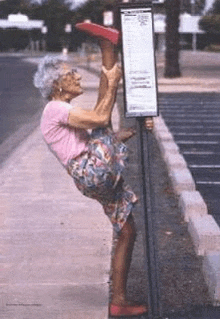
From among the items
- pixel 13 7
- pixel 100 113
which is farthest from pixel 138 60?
pixel 13 7

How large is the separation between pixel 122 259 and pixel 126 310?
1.12ft

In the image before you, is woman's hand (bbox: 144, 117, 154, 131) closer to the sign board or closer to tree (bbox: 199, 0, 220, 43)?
the sign board

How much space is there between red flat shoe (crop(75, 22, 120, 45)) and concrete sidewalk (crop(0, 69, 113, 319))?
71.3 inches

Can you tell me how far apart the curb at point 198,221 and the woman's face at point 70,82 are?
1.62 meters

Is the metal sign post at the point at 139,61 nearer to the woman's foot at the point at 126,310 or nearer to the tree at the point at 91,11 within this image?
the woman's foot at the point at 126,310

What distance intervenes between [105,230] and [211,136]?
7.43m

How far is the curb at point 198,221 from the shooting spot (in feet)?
19.7

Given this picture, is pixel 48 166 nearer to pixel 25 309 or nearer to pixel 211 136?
pixel 211 136

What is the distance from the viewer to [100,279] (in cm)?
631

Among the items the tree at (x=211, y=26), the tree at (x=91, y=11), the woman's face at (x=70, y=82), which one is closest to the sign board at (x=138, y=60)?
the woman's face at (x=70, y=82)

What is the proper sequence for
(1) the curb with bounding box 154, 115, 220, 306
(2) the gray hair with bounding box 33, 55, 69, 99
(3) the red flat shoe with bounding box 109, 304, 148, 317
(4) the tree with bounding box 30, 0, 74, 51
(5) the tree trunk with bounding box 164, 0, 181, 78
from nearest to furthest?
(2) the gray hair with bounding box 33, 55, 69, 99 → (3) the red flat shoe with bounding box 109, 304, 148, 317 → (1) the curb with bounding box 154, 115, 220, 306 → (5) the tree trunk with bounding box 164, 0, 181, 78 → (4) the tree with bounding box 30, 0, 74, 51

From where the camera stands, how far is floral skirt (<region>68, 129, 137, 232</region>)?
5.21 meters

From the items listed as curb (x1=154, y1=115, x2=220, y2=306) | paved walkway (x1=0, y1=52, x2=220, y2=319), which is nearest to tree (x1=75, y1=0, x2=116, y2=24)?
curb (x1=154, y1=115, x2=220, y2=306)

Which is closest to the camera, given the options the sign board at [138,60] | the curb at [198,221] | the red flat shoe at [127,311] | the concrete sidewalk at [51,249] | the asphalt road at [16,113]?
the sign board at [138,60]
